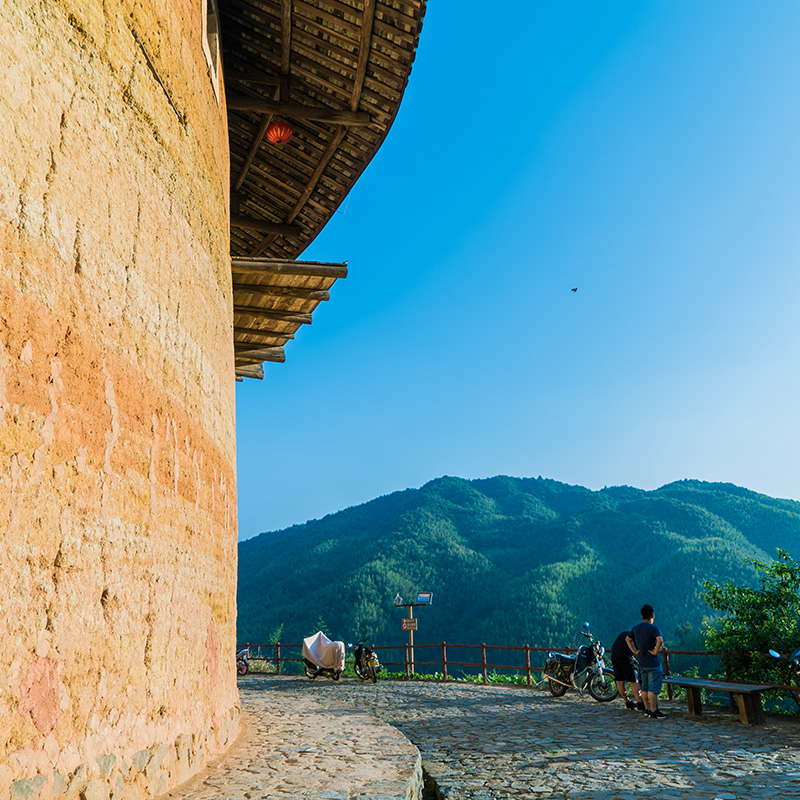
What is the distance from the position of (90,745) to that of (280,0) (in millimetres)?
6356

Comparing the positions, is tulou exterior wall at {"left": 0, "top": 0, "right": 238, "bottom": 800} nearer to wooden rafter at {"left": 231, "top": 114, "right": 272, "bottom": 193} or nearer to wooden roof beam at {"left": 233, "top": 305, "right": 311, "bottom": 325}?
wooden rafter at {"left": 231, "top": 114, "right": 272, "bottom": 193}

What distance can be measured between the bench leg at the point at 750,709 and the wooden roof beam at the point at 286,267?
7.19 meters

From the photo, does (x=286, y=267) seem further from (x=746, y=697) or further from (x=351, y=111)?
(x=746, y=697)

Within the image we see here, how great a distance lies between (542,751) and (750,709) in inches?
136

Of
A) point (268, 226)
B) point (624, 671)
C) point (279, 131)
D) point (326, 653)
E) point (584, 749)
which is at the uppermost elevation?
point (279, 131)

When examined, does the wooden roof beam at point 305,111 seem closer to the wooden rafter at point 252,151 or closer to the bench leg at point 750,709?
the wooden rafter at point 252,151

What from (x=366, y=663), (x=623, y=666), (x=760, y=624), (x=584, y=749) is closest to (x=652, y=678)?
(x=623, y=666)

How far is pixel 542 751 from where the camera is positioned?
6918 millimetres

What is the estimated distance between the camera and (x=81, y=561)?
3092 mm

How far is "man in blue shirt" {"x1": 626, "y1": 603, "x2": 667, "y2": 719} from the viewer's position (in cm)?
905

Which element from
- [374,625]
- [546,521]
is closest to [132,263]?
[374,625]

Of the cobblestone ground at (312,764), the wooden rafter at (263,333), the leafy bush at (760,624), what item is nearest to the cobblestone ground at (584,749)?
the cobblestone ground at (312,764)

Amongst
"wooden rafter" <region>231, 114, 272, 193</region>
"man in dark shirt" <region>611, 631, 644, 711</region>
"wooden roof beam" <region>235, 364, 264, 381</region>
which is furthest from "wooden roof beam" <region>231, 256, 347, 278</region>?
"man in dark shirt" <region>611, 631, 644, 711</region>

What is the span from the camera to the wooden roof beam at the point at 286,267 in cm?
712
